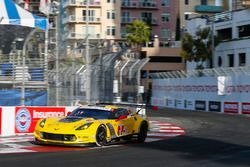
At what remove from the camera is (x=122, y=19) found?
9200 cm

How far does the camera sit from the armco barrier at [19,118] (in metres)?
19.4

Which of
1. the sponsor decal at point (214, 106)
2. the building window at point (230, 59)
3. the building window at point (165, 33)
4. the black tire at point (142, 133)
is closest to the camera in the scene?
the black tire at point (142, 133)

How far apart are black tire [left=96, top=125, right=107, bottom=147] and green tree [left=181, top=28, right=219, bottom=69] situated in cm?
4569

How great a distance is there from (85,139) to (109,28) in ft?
246

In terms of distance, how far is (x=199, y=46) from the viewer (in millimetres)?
60906

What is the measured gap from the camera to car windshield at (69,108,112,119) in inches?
655

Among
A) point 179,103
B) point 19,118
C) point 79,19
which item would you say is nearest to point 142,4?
point 79,19

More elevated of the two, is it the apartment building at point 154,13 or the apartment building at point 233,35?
the apartment building at point 154,13

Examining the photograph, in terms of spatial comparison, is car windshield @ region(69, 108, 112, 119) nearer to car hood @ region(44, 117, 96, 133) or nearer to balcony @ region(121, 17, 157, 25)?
car hood @ region(44, 117, 96, 133)

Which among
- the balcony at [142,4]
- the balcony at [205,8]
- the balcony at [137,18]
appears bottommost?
the balcony at [137,18]

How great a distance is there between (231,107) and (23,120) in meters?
24.6

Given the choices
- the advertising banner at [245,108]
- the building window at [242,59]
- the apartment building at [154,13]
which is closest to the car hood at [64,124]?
the advertising banner at [245,108]

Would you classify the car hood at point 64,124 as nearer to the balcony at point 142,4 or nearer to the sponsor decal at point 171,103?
the sponsor decal at point 171,103

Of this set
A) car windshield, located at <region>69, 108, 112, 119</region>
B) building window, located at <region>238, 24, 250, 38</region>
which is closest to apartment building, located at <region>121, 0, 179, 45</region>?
building window, located at <region>238, 24, 250, 38</region>
